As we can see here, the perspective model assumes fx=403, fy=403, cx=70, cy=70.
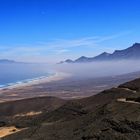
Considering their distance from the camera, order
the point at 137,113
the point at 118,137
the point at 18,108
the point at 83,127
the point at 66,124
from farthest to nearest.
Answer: the point at 18,108
the point at 66,124
the point at 83,127
the point at 137,113
the point at 118,137

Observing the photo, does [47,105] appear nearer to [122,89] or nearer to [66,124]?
[122,89]

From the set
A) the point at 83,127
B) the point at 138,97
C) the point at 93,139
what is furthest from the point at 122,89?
the point at 93,139

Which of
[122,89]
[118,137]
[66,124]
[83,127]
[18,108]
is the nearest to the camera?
[118,137]

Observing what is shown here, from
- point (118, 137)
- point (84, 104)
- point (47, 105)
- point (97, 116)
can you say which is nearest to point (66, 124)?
point (97, 116)

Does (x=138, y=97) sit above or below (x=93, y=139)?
above

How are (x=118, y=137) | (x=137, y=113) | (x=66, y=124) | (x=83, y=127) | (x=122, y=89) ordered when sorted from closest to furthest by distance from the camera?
(x=118, y=137), (x=137, y=113), (x=83, y=127), (x=66, y=124), (x=122, y=89)

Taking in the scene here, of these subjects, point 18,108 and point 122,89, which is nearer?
point 122,89

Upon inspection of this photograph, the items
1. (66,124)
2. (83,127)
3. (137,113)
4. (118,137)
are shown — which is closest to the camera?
(118,137)

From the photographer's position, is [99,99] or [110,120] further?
[99,99]

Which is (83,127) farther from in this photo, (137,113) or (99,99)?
(99,99)
